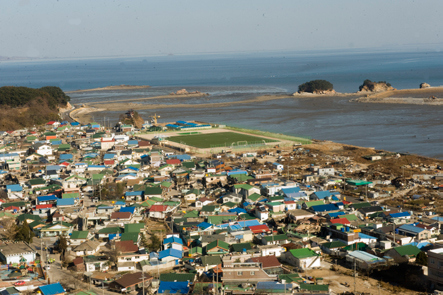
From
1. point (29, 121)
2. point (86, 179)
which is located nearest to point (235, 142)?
point (86, 179)

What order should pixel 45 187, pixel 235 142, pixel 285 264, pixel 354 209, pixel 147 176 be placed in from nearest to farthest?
1. pixel 285 264
2. pixel 354 209
3. pixel 45 187
4. pixel 147 176
5. pixel 235 142

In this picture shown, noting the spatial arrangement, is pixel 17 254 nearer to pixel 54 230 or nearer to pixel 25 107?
pixel 54 230

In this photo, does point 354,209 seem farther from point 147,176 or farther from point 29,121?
point 29,121

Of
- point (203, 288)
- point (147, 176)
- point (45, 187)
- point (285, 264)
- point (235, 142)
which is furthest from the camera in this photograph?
point (235, 142)

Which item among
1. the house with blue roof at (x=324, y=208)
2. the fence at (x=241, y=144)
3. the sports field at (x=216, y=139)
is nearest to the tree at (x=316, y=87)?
the sports field at (x=216, y=139)

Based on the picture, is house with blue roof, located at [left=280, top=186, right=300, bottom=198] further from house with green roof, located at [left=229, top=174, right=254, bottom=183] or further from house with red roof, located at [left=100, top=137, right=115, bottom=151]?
house with red roof, located at [left=100, top=137, right=115, bottom=151]

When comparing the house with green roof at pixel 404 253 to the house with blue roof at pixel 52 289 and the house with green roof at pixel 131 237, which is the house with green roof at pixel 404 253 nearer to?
the house with green roof at pixel 131 237
